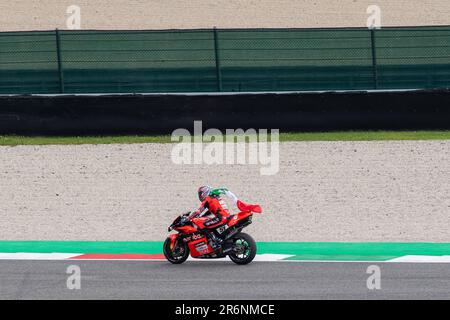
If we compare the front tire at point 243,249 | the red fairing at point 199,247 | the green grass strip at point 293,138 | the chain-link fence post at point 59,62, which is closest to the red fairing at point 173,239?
the red fairing at point 199,247

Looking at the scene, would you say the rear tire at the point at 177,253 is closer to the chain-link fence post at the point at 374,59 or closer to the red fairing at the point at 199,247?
the red fairing at the point at 199,247

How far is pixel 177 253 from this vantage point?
1253cm

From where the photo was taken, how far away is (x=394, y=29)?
19484 mm

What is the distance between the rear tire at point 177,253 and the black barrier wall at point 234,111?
21.0 feet

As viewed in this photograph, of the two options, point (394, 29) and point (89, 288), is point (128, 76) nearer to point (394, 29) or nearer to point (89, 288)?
point (394, 29)

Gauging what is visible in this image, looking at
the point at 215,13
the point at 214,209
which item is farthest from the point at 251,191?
the point at 215,13

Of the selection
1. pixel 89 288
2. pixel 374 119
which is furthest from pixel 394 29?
pixel 89 288

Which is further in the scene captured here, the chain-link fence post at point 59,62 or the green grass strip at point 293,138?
the chain-link fence post at point 59,62

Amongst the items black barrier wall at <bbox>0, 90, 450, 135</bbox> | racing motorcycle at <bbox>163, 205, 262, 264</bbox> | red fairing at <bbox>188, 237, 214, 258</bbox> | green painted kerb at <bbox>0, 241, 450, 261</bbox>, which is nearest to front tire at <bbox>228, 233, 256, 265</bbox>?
racing motorcycle at <bbox>163, 205, 262, 264</bbox>

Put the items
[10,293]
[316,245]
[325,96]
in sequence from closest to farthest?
[10,293], [316,245], [325,96]

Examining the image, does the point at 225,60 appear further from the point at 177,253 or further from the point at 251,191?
the point at 177,253

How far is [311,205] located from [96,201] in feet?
10.7

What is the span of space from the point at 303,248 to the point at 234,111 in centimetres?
558

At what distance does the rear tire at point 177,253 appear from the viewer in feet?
41.0
